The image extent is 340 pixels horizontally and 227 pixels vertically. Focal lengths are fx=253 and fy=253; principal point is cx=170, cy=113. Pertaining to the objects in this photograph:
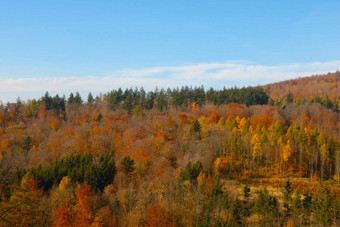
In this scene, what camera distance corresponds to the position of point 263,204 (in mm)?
46531

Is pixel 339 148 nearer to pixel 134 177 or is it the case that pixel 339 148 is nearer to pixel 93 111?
pixel 134 177

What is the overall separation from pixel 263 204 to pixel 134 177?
27.8m

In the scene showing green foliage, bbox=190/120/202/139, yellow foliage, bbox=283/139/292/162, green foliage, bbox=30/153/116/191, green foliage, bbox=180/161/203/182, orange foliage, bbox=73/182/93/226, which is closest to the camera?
orange foliage, bbox=73/182/93/226

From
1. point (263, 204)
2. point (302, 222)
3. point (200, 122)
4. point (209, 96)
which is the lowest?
point (302, 222)

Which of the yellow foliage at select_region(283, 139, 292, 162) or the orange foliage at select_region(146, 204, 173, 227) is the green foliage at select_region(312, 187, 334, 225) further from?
the orange foliage at select_region(146, 204, 173, 227)

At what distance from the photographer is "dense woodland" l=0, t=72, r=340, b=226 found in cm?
4209

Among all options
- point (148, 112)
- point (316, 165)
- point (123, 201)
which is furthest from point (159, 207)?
point (148, 112)

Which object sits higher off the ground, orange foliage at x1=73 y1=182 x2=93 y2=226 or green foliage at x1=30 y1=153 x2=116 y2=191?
green foliage at x1=30 y1=153 x2=116 y2=191

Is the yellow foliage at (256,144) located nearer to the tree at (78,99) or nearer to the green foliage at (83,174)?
the green foliage at (83,174)

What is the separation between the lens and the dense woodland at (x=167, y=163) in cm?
4209

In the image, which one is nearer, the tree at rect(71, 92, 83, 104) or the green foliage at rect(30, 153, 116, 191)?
the green foliage at rect(30, 153, 116, 191)

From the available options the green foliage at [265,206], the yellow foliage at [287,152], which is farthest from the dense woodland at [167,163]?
the yellow foliage at [287,152]

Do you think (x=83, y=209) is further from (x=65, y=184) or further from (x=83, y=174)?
(x=83, y=174)

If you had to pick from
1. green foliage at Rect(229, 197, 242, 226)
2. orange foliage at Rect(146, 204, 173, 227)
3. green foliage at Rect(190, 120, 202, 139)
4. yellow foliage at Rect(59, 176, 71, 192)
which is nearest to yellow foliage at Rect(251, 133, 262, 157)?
green foliage at Rect(190, 120, 202, 139)
